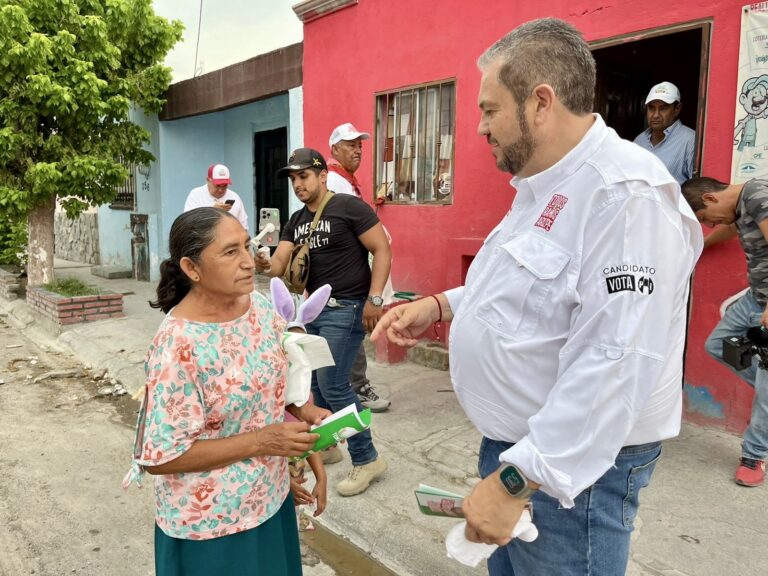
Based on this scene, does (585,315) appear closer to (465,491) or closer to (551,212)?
(551,212)

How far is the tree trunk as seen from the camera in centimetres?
841

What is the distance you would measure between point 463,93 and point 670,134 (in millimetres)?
1835

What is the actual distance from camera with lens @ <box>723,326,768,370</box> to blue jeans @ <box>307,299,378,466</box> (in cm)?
188

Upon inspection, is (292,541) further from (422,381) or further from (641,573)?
(422,381)

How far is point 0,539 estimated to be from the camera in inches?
118

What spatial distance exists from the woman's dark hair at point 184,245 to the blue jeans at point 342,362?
1.44 m

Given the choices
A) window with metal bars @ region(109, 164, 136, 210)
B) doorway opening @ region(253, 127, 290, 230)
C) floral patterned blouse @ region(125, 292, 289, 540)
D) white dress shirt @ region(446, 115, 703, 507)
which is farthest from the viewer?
window with metal bars @ region(109, 164, 136, 210)

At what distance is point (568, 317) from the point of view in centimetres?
126

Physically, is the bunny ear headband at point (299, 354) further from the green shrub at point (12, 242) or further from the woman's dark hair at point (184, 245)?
the green shrub at point (12, 242)

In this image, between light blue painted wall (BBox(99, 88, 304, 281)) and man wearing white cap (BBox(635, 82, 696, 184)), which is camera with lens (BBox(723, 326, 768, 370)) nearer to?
man wearing white cap (BBox(635, 82, 696, 184))

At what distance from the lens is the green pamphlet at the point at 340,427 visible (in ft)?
5.58

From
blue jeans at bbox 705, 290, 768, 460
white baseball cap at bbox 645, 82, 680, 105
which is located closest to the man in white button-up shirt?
blue jeans at bbox 705, 290, 768, 460

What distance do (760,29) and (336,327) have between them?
9.94 feet

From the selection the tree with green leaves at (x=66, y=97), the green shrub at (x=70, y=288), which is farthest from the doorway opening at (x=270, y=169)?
the green shrub at (x=70, y=288)
